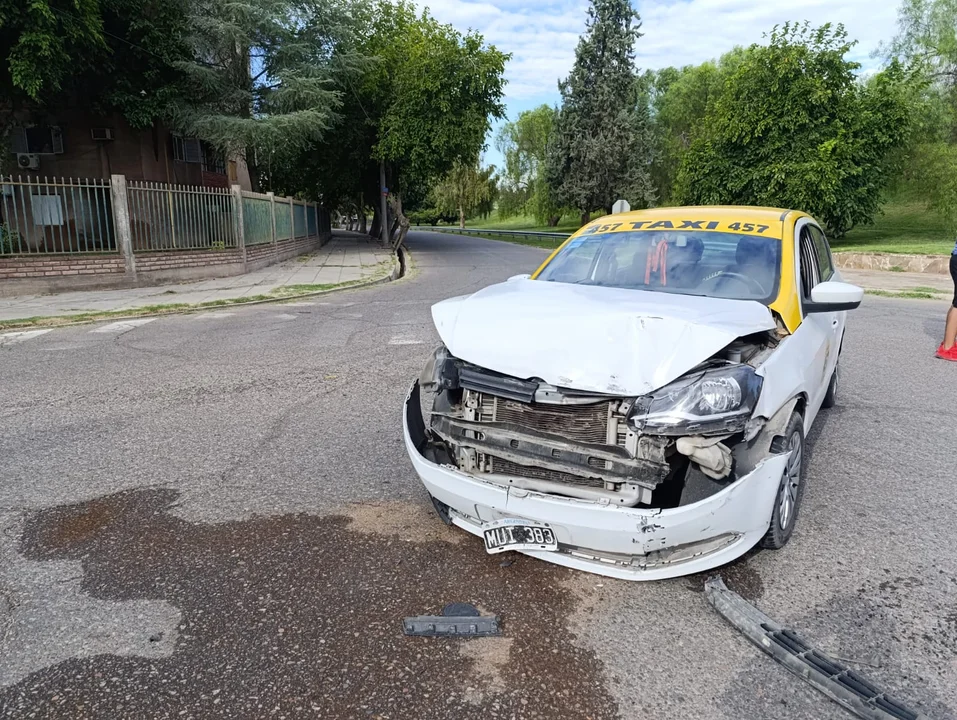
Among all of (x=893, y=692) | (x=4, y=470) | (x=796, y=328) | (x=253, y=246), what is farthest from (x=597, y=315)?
(x=253, y=246)

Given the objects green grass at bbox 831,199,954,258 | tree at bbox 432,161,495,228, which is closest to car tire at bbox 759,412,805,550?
green grass at bbox 831,199,954,258

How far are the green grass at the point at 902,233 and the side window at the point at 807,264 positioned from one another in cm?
2103

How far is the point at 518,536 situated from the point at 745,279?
2241 millimetres

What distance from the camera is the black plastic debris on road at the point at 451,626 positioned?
2.83 metres

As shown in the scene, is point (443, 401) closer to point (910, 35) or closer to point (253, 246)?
point (253, 246)

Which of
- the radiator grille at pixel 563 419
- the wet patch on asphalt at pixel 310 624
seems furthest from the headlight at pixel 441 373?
the wet patch on asphalt at pixel 310 624

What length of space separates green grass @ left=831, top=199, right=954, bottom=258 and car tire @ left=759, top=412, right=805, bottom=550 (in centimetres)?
2282

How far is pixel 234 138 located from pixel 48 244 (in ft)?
28.8

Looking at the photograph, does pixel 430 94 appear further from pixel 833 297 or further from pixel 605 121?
pixel 833 297

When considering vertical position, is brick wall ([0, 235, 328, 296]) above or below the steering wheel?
below

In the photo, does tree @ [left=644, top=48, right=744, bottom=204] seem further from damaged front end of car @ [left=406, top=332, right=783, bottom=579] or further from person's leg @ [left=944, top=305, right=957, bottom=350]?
damaged front end of car @ [left=406, top=332, right=783, bottom=579]

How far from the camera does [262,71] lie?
24047 mm

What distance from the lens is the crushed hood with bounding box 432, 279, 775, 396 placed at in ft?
9.50

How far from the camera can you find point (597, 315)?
10.5 ft
